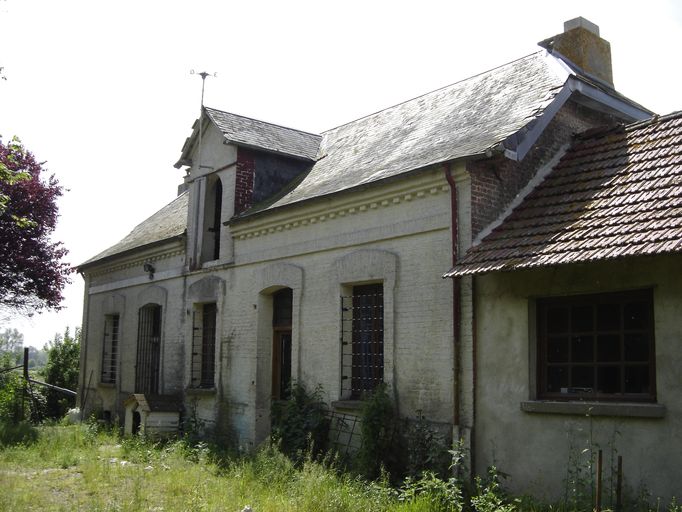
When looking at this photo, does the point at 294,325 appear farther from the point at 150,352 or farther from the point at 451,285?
the point at 150,352

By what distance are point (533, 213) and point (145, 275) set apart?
11512 mm

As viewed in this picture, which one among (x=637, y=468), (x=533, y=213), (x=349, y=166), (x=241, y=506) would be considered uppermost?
(x=349, y=166)

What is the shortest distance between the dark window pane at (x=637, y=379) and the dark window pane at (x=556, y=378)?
2.69 feet

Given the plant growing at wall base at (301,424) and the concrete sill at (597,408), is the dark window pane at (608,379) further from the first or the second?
the plant growing at wall base at (301,424)

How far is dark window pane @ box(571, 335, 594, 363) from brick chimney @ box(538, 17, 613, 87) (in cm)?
608

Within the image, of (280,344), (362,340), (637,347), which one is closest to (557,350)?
(637,347)

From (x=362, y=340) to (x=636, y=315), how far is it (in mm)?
4743

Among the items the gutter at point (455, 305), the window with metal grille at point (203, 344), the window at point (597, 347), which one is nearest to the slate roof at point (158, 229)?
the window with metal grille at point (203, 344)

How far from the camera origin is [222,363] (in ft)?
49.2

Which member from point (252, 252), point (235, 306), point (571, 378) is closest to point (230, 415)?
point (235, 306)

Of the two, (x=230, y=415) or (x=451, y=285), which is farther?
(x=230, y=415)

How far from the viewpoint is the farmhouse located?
9258mm

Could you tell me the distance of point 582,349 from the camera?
906cm

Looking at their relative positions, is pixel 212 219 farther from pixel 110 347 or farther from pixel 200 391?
pixel 110 347
